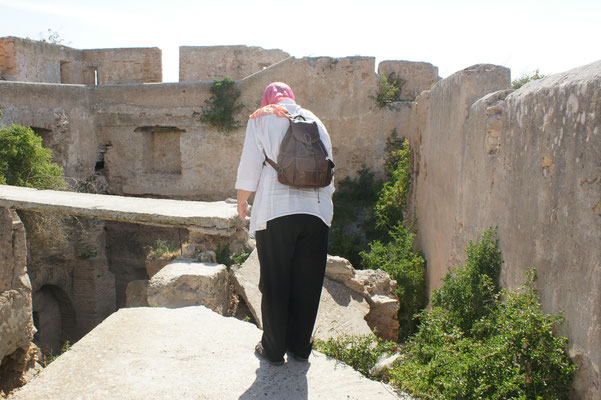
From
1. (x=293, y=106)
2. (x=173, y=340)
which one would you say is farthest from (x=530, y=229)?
(x=173, y=340)

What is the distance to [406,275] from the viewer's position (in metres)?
6.81

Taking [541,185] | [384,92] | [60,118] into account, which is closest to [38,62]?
[60,118]

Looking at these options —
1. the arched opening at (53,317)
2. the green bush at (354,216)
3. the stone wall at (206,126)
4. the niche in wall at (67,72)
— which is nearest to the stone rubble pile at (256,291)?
the green bush at (354,216)

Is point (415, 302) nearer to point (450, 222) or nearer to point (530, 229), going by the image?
point (450, 222)

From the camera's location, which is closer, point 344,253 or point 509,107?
point 509,107

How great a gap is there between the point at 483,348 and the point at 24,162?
9.16 meters

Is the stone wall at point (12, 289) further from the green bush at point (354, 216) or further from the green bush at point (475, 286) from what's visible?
the green bush at point (354, 216)

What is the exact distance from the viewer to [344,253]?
9398 millimetres

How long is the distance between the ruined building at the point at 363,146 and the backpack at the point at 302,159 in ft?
4.16

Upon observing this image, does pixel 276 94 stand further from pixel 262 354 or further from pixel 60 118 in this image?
pixel 60 118

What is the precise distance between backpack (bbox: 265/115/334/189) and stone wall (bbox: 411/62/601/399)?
4.09ft

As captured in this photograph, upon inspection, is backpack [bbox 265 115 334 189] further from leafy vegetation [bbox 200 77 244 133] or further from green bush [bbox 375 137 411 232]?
leafy vegetation [bbox 200 77 244 133]

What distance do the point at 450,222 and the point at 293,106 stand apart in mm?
3016

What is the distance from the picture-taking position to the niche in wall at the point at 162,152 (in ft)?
43.6
